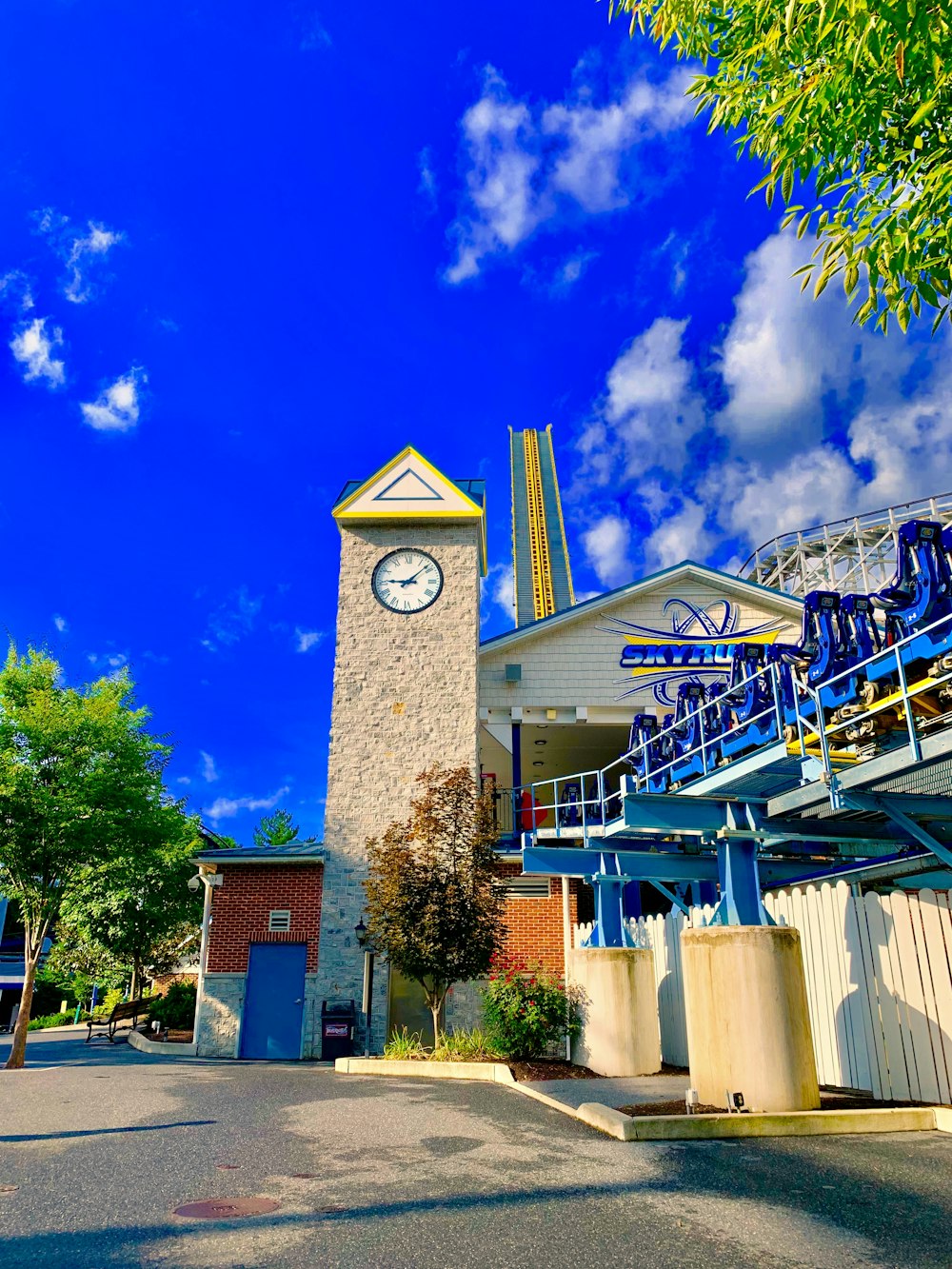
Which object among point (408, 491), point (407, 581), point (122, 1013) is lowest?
point (122, 1013)

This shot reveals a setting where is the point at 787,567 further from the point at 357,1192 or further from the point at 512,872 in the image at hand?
the point at 357,1192

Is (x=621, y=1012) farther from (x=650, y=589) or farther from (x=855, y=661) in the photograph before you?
(x=650, y=589)

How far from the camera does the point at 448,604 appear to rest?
22719mm

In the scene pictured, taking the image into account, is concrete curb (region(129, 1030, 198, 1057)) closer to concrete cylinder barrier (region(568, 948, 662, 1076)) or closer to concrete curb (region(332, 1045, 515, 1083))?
concrete curb (region(332, 1045, 515, 1083))

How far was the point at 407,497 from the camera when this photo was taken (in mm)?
23656

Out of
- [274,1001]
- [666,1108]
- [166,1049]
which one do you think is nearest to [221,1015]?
[274,1001]

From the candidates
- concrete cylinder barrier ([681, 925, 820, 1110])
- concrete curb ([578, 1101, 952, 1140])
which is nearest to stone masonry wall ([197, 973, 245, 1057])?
concrete cylinder barrier ([681, 925, 820, 1110])

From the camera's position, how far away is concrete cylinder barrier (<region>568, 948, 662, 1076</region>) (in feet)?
43.1

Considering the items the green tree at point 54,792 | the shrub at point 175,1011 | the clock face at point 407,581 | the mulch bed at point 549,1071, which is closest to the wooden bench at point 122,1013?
the shrub at point 175,1011

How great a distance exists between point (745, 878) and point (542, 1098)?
3.61 m

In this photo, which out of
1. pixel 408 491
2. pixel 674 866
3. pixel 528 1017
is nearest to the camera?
pixel 674 866

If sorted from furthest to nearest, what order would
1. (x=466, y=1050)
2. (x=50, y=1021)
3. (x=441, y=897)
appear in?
(x=50, y=1021)
(x=441, y=897)
(x=466, y=1050)

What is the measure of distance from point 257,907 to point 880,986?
1396 cm

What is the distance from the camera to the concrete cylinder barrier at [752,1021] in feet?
29.0
